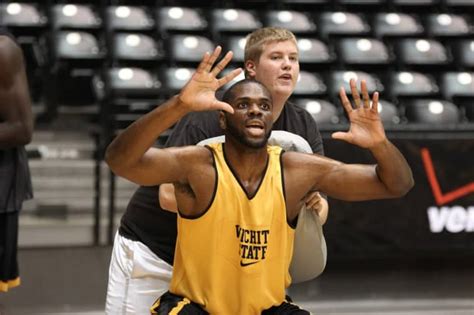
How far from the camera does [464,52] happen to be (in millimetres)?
8984

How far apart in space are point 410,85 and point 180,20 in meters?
2.16

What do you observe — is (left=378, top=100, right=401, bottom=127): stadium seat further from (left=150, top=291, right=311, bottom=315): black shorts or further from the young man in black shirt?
(left=150, top=291, right=311, bottom=315): black shorts

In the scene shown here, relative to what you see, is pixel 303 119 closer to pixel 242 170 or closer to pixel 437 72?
pixel 242 170

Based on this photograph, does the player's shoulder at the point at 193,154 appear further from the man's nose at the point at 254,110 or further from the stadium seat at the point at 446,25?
the stadium seat at the point at 446,25

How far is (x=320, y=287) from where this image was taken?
6258 mm

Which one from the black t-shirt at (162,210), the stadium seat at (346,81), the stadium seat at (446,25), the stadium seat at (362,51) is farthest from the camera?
the stadium seat at (446,25)

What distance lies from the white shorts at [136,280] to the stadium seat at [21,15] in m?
5.19

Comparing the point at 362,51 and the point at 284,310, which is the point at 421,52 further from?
the point at 284,310

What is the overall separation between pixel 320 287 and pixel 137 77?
261cm

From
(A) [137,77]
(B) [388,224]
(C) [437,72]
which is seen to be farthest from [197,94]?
(C) [437,72]

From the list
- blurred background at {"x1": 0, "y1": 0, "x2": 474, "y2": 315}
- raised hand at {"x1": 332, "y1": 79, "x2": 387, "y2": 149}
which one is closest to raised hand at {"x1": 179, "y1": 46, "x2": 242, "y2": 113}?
raised hand at {"x1": 332, "y1": 79, "x2": 387, "y2": 149}

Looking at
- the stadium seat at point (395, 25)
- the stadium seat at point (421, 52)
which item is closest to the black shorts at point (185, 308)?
the stadium seat at point (421, 52)

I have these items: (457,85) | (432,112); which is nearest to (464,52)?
(457,85)

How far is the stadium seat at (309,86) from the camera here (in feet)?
26.2
